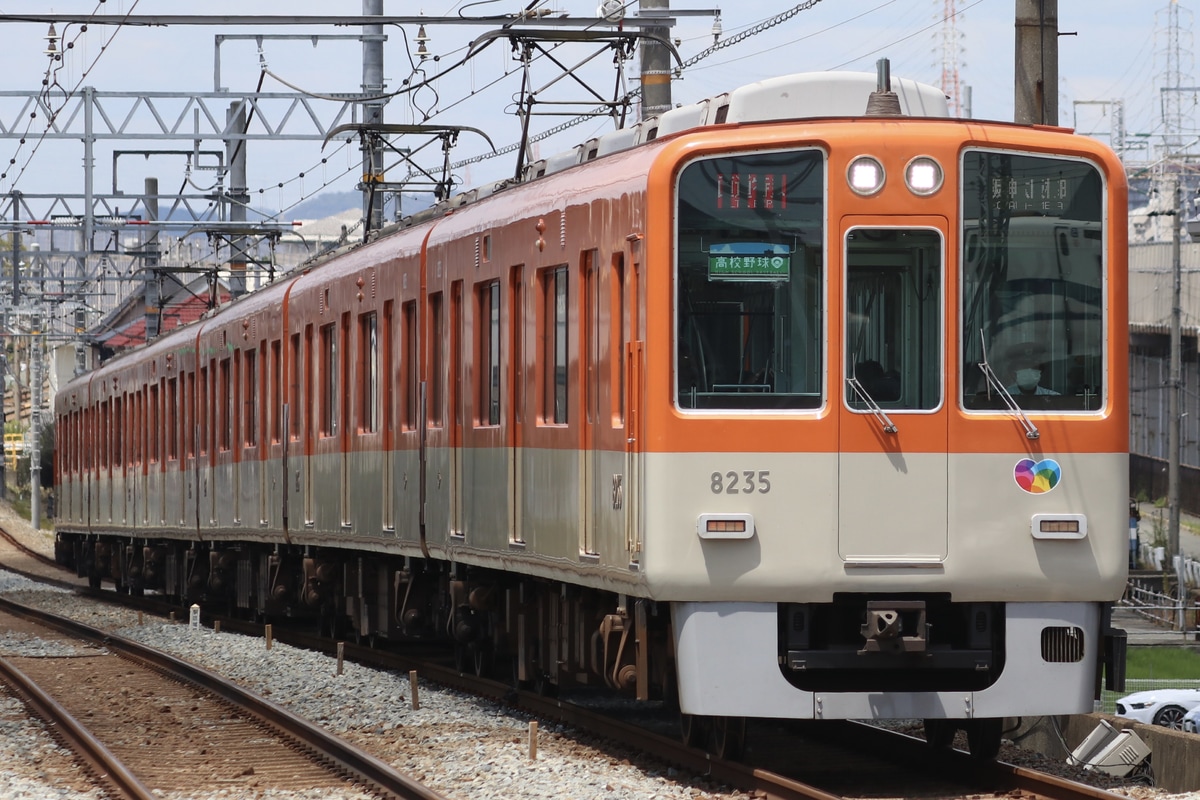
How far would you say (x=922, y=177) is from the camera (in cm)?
902

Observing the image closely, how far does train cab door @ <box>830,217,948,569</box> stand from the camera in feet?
29.0

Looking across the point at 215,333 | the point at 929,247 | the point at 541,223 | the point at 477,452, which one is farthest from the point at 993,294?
the point at 215,333

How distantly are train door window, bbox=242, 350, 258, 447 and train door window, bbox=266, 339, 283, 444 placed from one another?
0.76 metres

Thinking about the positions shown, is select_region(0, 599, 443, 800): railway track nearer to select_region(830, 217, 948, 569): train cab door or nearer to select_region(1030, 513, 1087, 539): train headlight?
select_region(830, 217, 948, 569): train cab door

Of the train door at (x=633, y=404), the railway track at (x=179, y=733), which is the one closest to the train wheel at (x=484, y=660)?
the railway track at (x=179, y=733)

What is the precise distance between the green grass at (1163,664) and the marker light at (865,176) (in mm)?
22686

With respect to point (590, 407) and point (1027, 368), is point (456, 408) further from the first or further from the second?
point (1027, 368)

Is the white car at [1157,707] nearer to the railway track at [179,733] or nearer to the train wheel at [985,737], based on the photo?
the railway track at [179,733]

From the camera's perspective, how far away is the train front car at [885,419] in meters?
8.83

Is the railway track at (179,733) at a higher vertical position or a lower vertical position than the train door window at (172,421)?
lower

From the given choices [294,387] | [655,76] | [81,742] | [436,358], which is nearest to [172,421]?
[294,387]

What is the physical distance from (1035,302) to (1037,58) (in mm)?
2831

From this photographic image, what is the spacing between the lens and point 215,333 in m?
22.0

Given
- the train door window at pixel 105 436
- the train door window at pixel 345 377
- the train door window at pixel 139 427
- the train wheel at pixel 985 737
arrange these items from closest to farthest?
the train wheel at pixel 985 737 → the train door window at pixel 345 377 → the train door window at pixel 139 427 → the train door window at pixel 105 436
